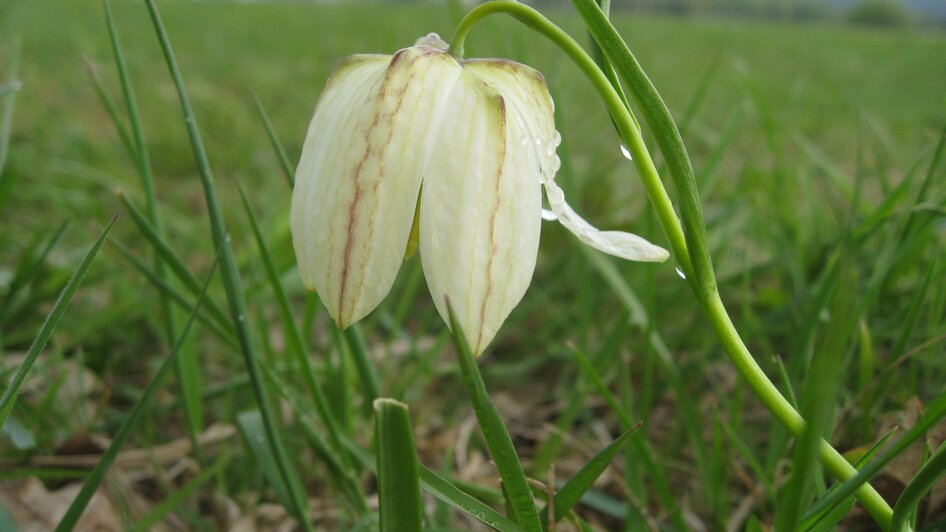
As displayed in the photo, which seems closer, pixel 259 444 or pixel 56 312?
pixel 56 312

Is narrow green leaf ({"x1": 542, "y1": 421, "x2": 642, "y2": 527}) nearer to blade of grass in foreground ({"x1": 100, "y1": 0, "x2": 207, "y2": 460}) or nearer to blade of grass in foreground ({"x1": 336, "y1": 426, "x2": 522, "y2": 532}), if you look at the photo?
blade of grass in foreground ({"x1": 336, "y1": 426, "x2": 522, "y2": 532})

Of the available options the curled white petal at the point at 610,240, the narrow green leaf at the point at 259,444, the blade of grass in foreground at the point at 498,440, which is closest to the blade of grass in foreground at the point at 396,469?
the blade of grass in foreground at the point at 498,440

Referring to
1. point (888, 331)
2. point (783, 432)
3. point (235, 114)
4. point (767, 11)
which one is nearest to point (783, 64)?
point (235, 114)

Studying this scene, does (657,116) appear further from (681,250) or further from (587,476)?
(587,476)

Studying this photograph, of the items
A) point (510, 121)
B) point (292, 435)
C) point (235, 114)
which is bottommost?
point (292, 435)

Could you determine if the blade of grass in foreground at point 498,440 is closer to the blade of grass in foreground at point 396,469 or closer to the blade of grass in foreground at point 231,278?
the blade of grass in foreground at point 396,469

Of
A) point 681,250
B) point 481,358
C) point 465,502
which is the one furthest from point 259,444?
point 481,358

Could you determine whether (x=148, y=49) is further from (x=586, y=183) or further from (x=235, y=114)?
(x=586, y=183)
